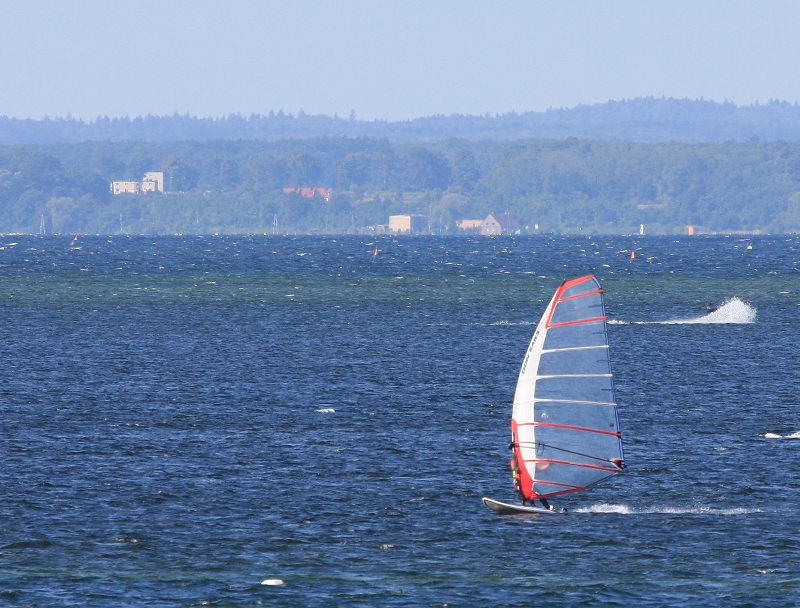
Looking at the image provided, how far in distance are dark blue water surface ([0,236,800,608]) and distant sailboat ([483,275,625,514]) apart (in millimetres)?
1508

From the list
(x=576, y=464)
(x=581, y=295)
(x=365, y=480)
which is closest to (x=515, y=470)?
(x=576, y=464)

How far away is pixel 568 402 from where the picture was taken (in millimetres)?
46000

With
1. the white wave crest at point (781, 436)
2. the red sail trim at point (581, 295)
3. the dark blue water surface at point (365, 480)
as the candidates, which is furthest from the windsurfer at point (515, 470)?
the white wave crest at point (781, 436)

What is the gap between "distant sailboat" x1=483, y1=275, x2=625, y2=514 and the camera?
1778 inches

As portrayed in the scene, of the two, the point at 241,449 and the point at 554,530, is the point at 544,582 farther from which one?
the point at 241,449

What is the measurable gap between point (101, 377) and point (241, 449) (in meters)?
28.1

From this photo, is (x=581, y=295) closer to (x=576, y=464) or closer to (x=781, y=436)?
(x=576, y=464)

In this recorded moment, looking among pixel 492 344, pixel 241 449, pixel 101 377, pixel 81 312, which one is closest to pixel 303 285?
pixel 81 312

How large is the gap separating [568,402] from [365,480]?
32.4ft

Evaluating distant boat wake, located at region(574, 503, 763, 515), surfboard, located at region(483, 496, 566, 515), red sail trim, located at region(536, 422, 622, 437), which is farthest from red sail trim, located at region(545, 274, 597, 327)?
distant boat wake, located at region(574, 503, 763, 515)

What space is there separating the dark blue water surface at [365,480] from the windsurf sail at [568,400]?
1599 millimetres

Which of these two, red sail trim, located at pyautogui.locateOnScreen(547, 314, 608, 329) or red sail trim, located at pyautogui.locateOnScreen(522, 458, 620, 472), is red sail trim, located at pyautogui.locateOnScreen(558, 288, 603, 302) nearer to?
red sail trim, located at pyautogui.locateOnScreen(547, 314, 608, 329)

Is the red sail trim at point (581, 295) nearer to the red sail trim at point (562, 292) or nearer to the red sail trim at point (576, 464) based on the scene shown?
the red sail trim at point (562, 292)

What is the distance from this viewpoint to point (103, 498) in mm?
49875
